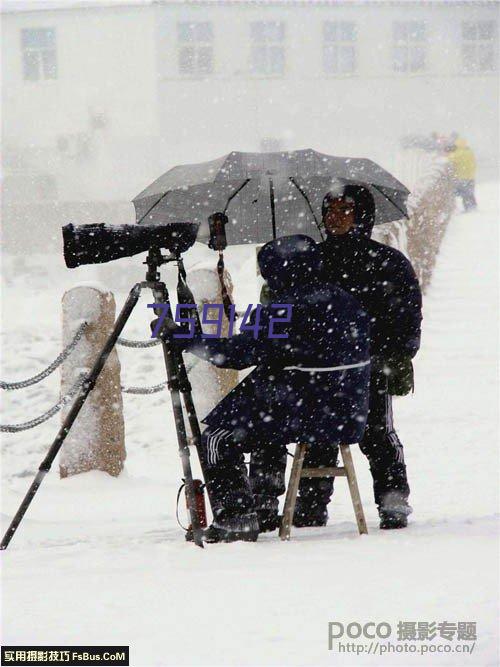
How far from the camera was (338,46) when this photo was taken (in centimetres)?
3538

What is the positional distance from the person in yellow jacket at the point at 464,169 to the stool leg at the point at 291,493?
18269 millimetres

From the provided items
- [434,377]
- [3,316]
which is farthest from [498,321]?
[3,316]

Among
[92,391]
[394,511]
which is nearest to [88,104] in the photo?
[92,391]

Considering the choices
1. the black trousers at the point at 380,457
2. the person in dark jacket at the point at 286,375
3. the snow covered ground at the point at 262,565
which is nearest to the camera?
the snow covered ground at the point at 262,565

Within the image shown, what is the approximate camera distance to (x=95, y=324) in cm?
699

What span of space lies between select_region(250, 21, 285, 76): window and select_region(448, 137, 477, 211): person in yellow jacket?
12026 mm

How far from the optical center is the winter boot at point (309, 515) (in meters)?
5.39

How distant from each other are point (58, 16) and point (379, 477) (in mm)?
32782

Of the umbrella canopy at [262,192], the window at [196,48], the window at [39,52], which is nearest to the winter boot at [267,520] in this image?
the umbrella canopy at [262,192]

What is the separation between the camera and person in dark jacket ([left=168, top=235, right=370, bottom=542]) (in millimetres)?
4449

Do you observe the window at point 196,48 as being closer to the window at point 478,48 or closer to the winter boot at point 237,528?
the window at point 478,48

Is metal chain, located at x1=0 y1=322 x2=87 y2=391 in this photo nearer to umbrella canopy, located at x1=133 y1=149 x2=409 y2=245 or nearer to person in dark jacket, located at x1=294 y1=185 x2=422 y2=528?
umbrella canopy, located at x1=133 y1=149 x2=409 y2=245

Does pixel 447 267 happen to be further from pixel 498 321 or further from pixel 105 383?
pixel 105 383

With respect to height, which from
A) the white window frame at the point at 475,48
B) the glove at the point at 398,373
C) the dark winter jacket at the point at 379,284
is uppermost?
the white window frame at the point at 475,48
